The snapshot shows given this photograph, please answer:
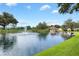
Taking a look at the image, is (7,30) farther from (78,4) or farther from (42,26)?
(78,4)

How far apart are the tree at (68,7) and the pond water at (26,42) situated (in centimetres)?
29

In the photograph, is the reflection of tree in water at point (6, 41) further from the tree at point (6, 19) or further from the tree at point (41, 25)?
the tree at point (41, 25)

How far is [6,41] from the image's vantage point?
8.16ft

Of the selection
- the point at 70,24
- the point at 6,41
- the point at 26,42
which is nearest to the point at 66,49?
the point at 70,24

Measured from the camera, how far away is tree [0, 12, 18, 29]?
2.44 meters

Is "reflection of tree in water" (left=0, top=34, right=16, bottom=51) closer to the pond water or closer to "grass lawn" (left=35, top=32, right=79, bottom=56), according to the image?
the pond water

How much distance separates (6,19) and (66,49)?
0.77m

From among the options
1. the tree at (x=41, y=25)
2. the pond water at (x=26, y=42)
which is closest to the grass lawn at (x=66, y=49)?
the pond water at (x=26, y=42)

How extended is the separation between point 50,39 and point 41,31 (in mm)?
140

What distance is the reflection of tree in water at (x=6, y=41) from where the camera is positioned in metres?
2.47

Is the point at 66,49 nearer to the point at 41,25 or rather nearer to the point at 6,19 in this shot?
→ the point at 41,25

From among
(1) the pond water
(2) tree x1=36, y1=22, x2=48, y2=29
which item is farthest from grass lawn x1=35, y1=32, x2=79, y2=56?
(2) tree x1=36, y1=22, x2=48, y2=29

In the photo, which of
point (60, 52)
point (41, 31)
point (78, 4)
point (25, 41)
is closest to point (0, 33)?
point (25, 41)

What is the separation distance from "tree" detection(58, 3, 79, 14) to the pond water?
285mm
